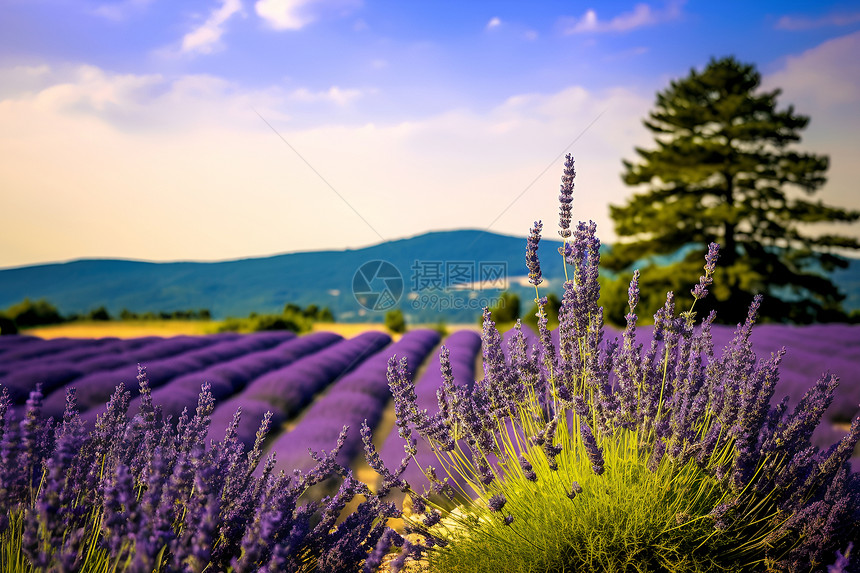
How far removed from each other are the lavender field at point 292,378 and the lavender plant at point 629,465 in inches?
37.7

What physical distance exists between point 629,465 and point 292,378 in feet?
18.8

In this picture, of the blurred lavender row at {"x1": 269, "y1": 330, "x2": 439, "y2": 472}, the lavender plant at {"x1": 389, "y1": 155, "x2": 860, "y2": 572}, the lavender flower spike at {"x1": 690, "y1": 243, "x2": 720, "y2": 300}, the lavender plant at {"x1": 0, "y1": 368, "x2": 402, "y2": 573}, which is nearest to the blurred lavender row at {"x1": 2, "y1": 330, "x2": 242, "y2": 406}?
the blurred lavender row at {"x1": 269, "y1": 330, "x2": 439, "y2": 472}

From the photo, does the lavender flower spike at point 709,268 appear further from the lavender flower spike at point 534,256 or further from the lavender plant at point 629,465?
the lavender flower spike at point 534,256

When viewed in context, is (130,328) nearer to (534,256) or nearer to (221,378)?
(221,378)

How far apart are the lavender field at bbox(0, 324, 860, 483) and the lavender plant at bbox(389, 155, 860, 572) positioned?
3.14 ft

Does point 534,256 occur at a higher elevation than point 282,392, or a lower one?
higher

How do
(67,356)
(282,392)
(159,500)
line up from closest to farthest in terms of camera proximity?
(159,500) < (282,392) < (67,356)

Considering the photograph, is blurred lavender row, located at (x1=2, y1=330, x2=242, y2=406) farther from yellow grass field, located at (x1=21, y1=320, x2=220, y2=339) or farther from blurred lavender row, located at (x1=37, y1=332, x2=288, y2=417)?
yellow grass field, located at (x1=21, y1=320, x2=220, y2=339)

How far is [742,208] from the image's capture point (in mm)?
17719

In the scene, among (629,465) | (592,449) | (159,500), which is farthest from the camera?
(629,465)

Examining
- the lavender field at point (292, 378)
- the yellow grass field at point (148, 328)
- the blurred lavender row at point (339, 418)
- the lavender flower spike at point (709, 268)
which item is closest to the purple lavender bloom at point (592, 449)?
the lavender flower spike at point (709, 268)

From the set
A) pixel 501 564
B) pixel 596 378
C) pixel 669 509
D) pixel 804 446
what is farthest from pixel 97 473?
pixel 804 446

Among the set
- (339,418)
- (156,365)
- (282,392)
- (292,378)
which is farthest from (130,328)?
(339,418)

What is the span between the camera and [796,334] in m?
11.0
